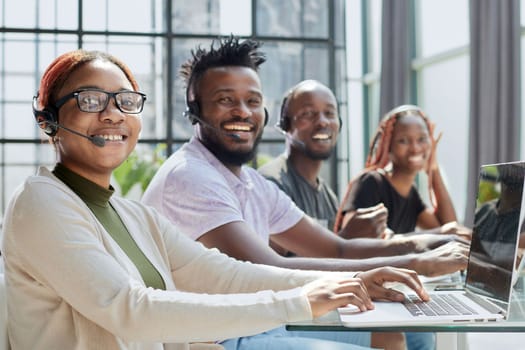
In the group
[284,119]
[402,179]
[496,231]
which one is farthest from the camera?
[402,179]

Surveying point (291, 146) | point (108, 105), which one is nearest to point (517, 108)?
point (291, 146)

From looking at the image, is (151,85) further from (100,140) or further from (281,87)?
(100,140)

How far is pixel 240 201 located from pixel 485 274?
30.2 inches

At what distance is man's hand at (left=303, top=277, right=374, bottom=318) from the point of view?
4.16ft

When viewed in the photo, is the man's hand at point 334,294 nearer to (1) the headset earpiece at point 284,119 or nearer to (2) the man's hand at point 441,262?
(2) the man's hand at point 441,262

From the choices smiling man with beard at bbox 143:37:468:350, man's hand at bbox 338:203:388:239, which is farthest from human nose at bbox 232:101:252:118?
man's hand at bbox 338:203:388:239

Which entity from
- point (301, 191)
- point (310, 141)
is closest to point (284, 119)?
point (310, 141)

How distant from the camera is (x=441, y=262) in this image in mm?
1759

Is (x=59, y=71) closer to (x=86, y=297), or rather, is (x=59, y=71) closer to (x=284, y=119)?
(x=86, y=297)

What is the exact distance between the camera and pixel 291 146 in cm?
310

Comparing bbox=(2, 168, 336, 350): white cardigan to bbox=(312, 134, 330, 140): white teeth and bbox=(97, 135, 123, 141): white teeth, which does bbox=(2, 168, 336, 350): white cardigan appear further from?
bbox=(312, 134, 330, 140): white teeth

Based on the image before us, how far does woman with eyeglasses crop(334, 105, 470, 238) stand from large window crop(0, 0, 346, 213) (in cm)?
270

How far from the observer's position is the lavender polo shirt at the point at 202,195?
196cm

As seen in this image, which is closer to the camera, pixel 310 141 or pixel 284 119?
pixel 310 141
